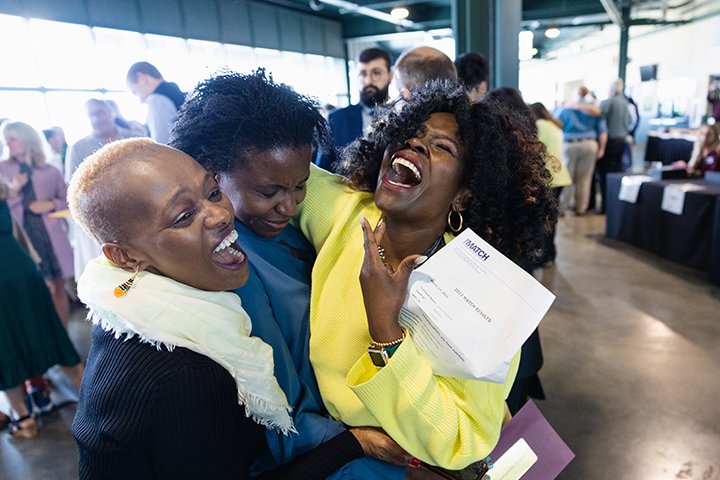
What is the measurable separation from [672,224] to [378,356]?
467 cm

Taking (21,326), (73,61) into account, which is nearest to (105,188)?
(21,326)

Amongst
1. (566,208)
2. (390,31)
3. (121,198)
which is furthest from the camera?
(390,31)

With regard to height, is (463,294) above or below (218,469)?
above

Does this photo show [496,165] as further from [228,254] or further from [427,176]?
[228,254]

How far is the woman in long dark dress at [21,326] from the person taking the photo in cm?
238

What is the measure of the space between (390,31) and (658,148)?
20.5 feet

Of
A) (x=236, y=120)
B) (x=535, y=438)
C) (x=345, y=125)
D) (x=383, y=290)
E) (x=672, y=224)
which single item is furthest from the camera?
(x=672, y=224)

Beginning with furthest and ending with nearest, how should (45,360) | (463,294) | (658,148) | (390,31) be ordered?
(390,31) < (658,148) < (45,360) < (463,294)

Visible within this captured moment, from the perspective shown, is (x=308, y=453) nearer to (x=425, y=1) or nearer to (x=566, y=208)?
(x=566, y=208)

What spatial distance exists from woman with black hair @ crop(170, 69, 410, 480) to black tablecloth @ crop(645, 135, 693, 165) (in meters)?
8.85

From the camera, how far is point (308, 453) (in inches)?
34.6

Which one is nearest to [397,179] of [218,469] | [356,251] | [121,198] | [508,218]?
[356,251]

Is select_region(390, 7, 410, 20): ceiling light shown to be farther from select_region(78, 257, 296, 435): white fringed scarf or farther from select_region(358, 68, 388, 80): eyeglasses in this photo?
select_region(78, 257, 296, 435): white fringed scarf

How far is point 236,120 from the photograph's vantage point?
90 centimetres
